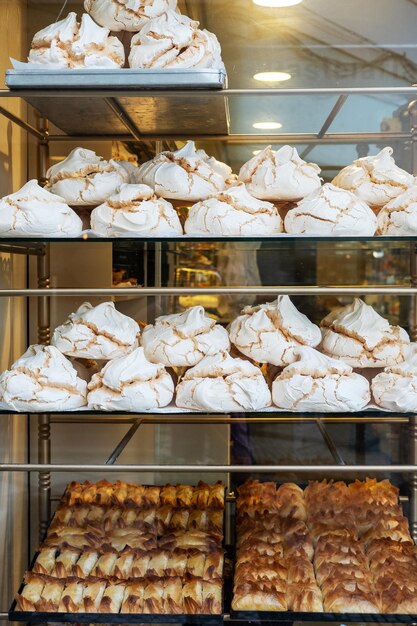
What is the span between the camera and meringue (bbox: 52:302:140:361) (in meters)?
1.96

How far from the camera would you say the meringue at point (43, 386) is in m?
1.87

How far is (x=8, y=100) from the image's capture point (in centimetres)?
225

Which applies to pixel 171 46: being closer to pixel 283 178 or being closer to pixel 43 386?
pixel 283 178

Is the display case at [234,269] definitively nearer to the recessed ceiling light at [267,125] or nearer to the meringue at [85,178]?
the recessed ceiling light at [267,125]

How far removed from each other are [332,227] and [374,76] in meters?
1.01

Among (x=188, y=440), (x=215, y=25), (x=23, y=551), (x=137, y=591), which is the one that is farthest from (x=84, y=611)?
(x=215, y=25)

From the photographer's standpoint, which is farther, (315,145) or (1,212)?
(315,145)

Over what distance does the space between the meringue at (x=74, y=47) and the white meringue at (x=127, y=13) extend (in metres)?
0.10

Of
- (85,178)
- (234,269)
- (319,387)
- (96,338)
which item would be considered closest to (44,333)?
(96,338)

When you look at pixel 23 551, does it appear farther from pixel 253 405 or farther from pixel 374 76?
pixel 374 76

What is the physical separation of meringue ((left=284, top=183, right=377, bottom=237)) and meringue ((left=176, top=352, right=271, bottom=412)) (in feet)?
1.23

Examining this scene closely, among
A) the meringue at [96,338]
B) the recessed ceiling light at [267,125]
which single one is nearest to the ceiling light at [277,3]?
the recessed ceiling light at [267,125]

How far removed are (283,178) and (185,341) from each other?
1.62 ft

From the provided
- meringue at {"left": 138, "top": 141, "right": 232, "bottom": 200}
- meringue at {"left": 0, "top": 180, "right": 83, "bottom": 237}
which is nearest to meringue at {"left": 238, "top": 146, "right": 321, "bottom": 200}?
meringue at {"left": 138, "top": 141, "right": 232, "bottom": 200}
